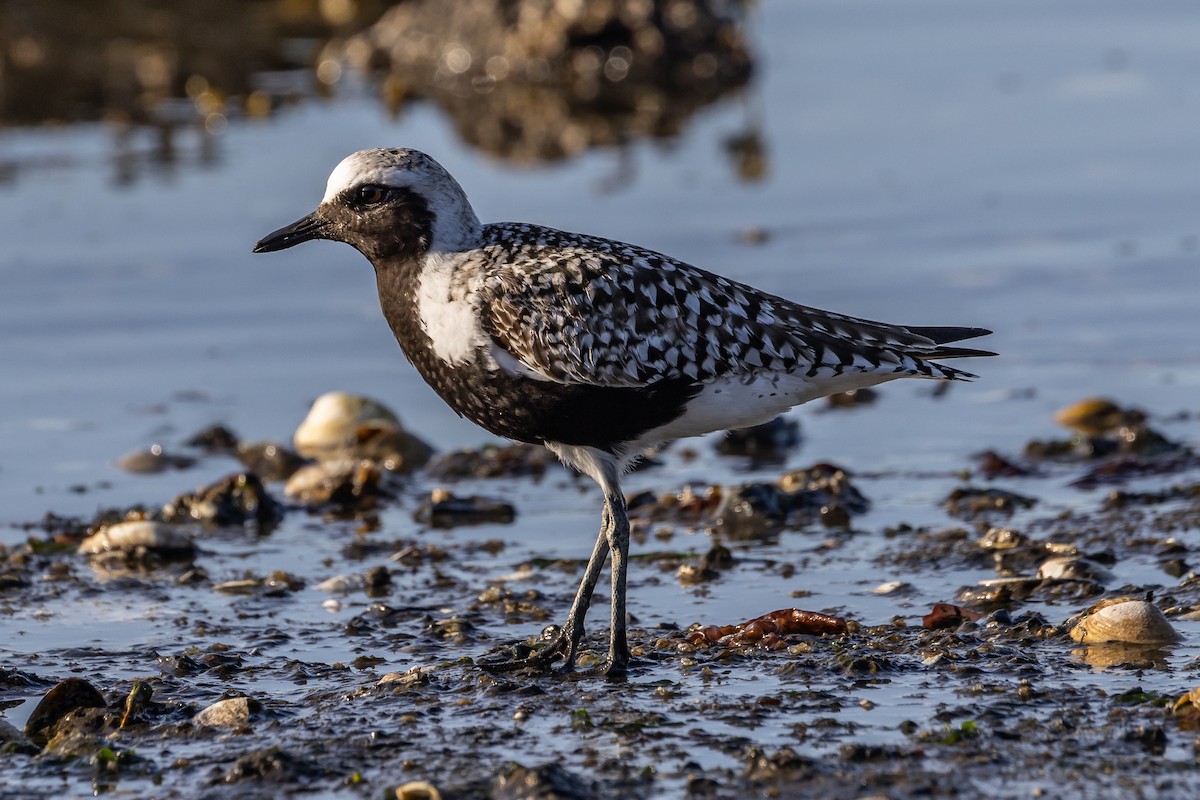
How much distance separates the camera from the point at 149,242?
1351cm

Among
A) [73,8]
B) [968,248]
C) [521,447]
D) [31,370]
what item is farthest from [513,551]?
[73,8]

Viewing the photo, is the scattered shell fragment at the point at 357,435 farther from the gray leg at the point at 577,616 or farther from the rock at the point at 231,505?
the gray leg at the point at 577,616

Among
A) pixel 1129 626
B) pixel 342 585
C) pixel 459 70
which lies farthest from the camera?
pixel 459 70

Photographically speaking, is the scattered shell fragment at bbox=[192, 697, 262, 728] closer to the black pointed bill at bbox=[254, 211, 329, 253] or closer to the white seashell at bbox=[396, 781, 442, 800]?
the white seashell at bbox=[396, 781, 442, 800]

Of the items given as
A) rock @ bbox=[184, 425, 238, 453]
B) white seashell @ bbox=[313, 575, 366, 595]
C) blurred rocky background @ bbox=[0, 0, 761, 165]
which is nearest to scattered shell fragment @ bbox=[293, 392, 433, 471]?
rock @ bbox=[184, 425, 238, 453]

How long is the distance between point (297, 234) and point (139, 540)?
74.4 inches

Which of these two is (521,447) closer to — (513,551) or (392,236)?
(513,551)

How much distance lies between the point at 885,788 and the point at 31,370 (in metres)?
7.69

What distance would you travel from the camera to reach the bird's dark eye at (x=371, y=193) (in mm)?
6938

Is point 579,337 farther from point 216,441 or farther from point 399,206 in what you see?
point 216,441

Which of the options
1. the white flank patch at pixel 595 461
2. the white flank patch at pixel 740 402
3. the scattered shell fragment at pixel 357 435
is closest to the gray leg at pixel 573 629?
the white flank patch at pixel 595 461

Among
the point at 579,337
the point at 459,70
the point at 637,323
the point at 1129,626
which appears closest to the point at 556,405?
the point at 579,337

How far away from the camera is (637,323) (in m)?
6.72

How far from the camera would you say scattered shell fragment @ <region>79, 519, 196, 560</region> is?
321 inches
